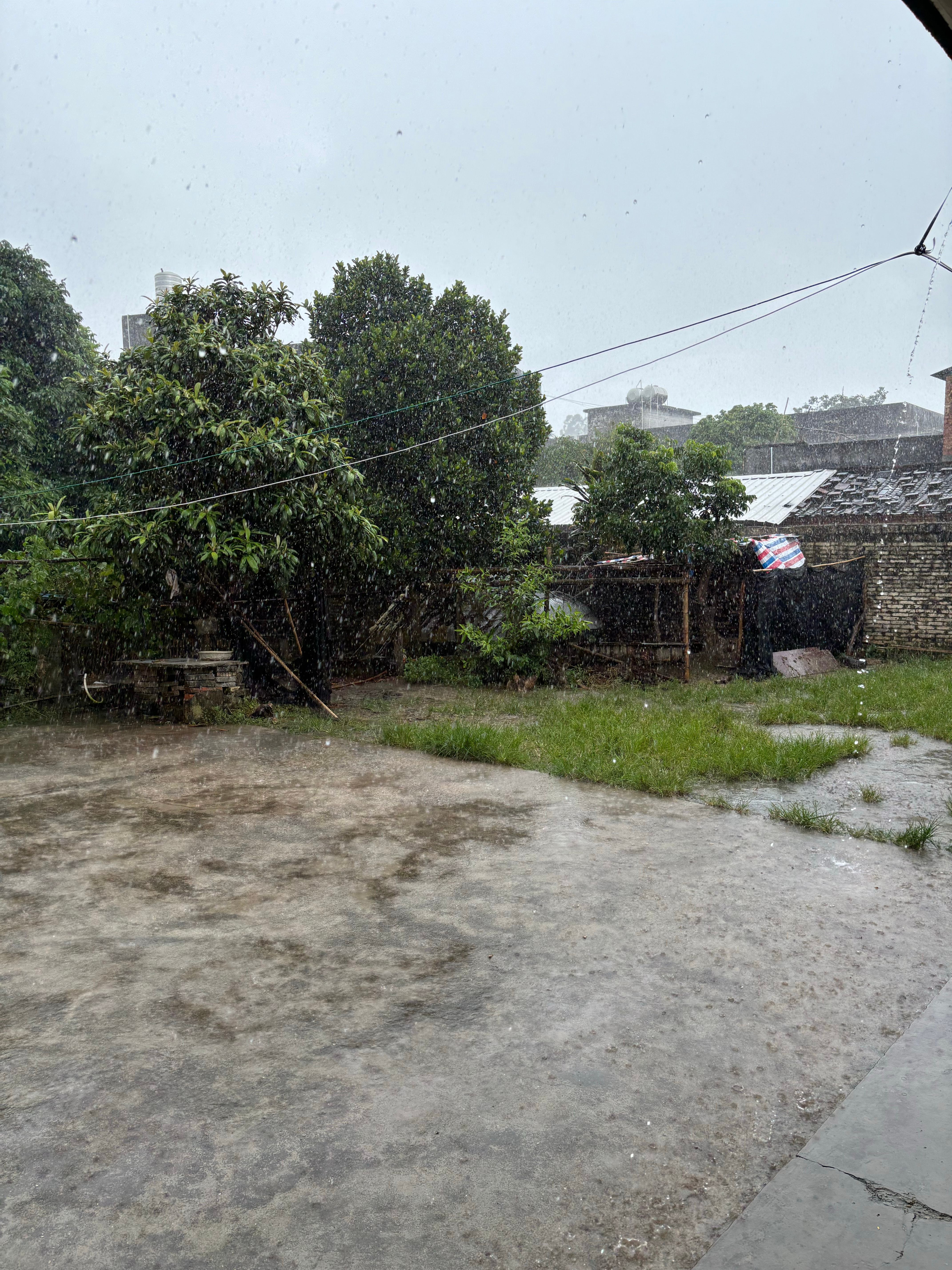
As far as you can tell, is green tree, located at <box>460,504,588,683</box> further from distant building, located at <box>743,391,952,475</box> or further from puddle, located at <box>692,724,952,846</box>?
distant building, located at <box>743,391,952,475</box>

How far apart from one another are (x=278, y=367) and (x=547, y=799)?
6.02m

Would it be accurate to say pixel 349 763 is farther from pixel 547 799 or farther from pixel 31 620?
pixel 31 620

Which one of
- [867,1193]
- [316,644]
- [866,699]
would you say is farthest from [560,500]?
[867,1193]

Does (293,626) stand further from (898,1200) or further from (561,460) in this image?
(561,460)

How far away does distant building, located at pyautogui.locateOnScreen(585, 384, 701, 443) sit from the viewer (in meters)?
42.5

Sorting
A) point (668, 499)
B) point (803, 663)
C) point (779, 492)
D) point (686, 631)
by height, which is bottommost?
point (803, 663)

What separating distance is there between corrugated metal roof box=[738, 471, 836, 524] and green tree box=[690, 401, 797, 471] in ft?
49.1

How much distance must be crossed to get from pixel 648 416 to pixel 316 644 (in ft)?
128

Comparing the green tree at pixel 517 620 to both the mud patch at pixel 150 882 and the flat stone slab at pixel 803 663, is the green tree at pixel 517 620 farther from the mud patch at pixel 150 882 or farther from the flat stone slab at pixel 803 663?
the mud patch at pixel 150 882

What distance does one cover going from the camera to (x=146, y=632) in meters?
10.2

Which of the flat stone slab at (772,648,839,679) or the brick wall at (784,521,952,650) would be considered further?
the brick wall at (784,521,952,650)

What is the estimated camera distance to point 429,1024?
10.6 feet

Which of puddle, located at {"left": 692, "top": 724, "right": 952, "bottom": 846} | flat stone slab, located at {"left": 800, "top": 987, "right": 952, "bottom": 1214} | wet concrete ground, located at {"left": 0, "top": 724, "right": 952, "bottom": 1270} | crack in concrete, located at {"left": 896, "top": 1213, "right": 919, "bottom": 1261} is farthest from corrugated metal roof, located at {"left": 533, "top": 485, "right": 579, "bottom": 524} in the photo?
crack in concrete, located at {"left": 896, "top": 1213, "right": 919, "bottom": 1261}

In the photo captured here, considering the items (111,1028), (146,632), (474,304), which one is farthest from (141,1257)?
(474,304)
